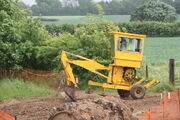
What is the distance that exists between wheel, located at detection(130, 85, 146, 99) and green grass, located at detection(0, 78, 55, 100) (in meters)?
4.19

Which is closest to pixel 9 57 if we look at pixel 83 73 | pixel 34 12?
pixel 83 73

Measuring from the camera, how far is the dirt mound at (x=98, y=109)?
12.1 metres

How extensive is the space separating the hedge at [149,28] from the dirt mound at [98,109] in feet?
103

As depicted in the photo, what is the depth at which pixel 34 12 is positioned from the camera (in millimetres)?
73375

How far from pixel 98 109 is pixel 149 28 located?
1347 inches

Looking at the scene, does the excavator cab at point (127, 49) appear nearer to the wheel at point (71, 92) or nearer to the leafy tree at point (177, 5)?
the wheel at point (71, 92)

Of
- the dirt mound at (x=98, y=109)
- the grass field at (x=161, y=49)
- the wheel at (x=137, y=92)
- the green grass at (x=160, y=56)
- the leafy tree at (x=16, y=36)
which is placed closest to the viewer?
the dirt mound at (x=98, y=109)

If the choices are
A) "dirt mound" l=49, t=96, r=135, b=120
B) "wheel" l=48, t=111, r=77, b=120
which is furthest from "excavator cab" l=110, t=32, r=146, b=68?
"wheel" l=48, t=111, r=77, b=120

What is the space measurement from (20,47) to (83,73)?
3.71 metres

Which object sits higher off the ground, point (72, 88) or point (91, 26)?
point (91, 26)

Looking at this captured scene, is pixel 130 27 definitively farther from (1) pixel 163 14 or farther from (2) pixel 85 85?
(2) pixel 85 85

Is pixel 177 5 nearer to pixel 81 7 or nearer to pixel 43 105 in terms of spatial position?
pixel 81 7

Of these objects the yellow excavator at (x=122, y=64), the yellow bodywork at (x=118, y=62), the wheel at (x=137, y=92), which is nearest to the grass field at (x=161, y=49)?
the wheel at (x=137, y=92)

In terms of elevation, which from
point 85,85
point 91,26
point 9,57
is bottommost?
point 85,85
